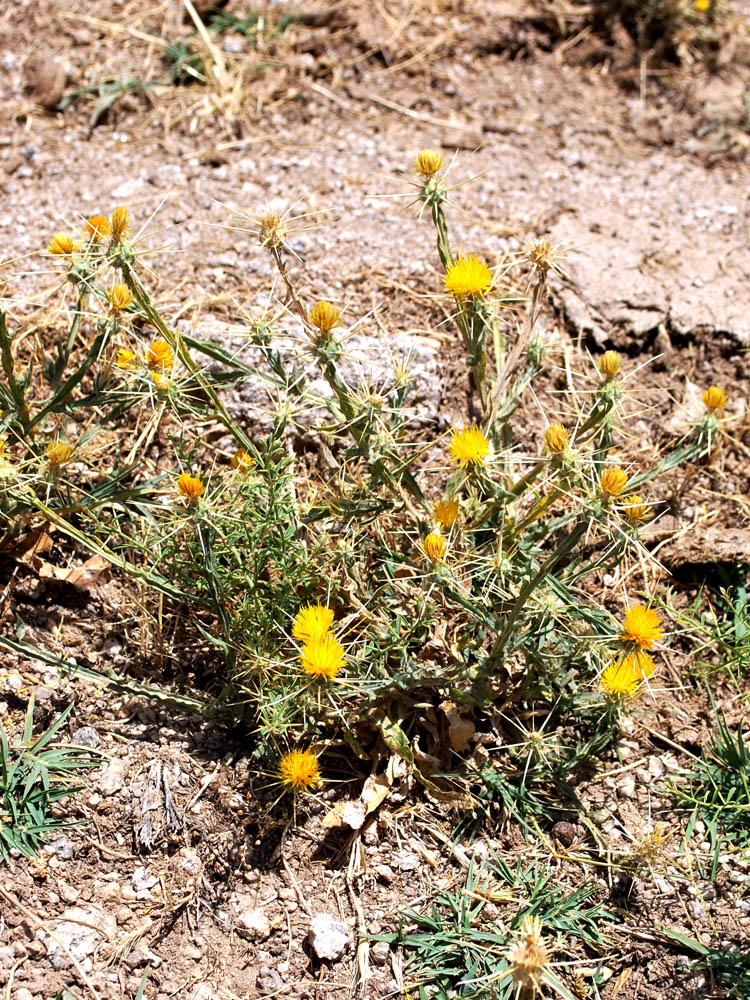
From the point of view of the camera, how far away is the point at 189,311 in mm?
3146

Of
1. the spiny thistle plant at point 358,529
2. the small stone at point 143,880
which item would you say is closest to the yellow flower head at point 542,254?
the spiny thistle plant at point 358,529

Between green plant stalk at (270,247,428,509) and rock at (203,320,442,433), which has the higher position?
green plant stalk at (270,247,428,509)

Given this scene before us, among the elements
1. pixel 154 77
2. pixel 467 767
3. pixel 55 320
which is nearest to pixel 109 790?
pixel 467 767

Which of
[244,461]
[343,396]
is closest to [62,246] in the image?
[244,461]

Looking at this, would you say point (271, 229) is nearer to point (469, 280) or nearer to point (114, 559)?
point (469, 280)

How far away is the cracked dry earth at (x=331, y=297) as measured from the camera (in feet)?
7.18

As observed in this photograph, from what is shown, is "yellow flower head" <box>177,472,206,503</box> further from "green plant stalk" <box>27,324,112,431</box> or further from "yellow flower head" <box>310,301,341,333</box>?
"green plant stalk" <box>27,324,112,431</box>

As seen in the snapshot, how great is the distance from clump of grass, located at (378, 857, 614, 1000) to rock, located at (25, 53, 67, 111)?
3416 millimetres

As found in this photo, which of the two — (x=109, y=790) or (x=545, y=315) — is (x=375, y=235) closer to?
(x=545, y=315)

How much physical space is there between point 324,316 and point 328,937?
1494mm

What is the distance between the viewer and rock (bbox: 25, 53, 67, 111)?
12.4 ft

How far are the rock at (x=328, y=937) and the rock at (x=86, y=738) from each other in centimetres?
74

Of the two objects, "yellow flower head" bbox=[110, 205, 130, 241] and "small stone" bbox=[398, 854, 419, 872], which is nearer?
"yellow flower head" bbox=[110, 205, 130, 241]

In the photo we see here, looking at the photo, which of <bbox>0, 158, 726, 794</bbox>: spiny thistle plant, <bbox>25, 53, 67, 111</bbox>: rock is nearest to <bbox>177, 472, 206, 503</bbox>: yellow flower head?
<bbox>0, 158, 726, 794</bbox>: spiny thistle plant
